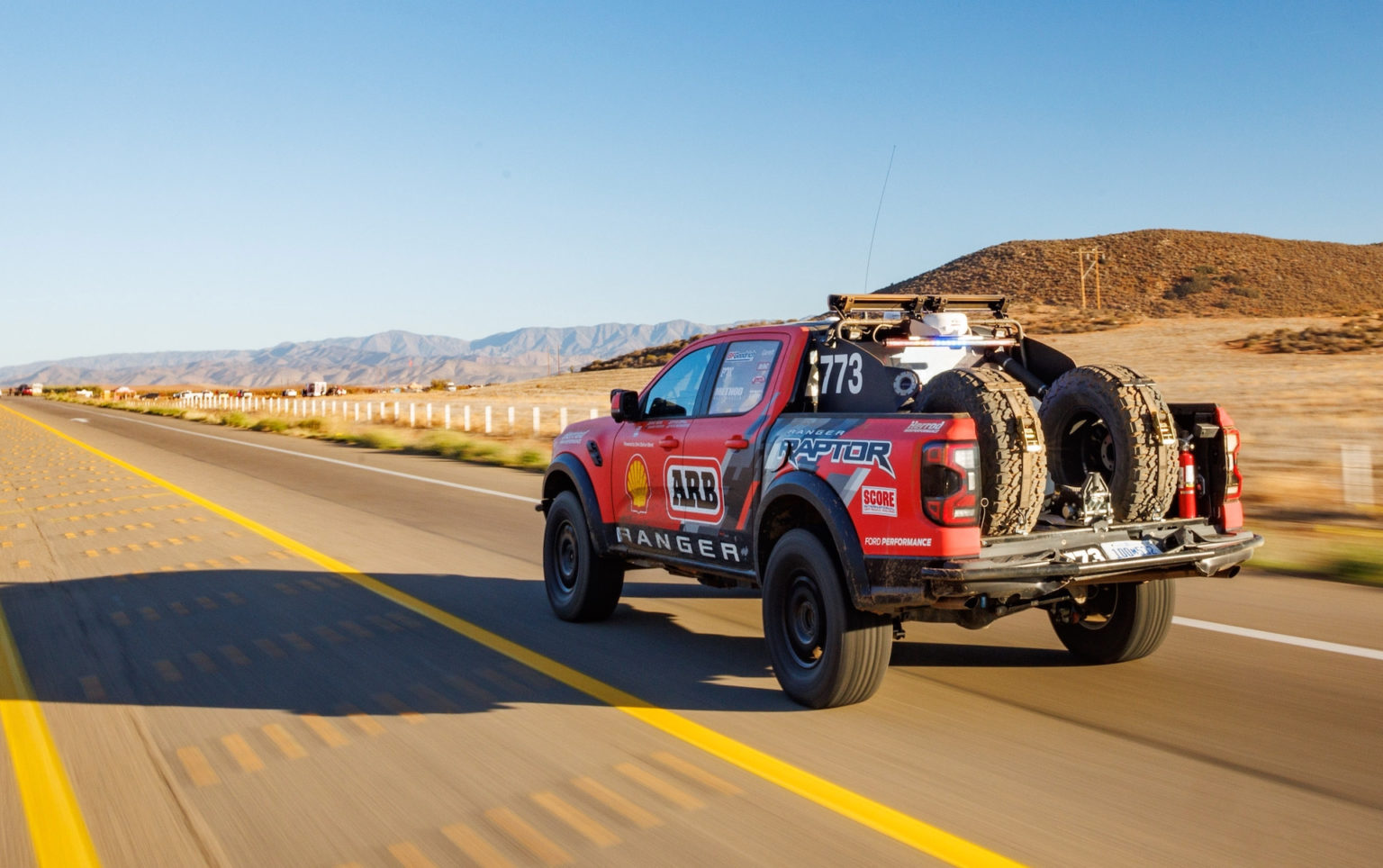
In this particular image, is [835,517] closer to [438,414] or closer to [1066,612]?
[1066,612]

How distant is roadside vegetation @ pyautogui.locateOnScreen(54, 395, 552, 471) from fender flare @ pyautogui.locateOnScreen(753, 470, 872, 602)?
39.3 feet

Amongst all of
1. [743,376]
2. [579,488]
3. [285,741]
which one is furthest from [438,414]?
[285,741]

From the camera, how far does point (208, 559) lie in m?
11.0

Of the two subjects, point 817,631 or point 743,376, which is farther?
point 743,376

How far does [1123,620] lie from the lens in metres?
6.37

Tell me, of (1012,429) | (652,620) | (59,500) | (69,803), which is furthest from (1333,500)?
(59,500)

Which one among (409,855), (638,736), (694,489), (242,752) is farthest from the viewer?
(694,489)

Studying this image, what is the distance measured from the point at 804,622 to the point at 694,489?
1.28m

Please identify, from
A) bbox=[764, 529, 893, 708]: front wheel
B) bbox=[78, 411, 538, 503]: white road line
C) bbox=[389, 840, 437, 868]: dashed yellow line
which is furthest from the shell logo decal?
bbox=[78, 411, 538, 503]: white road line

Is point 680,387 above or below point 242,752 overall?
above

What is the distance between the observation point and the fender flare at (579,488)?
7750mm

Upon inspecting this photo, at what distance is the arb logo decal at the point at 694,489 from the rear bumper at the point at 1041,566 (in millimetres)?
1514

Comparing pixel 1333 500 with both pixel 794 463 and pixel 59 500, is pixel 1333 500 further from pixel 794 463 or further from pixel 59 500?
pixel 59 500

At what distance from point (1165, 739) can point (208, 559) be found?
29.0 feet
